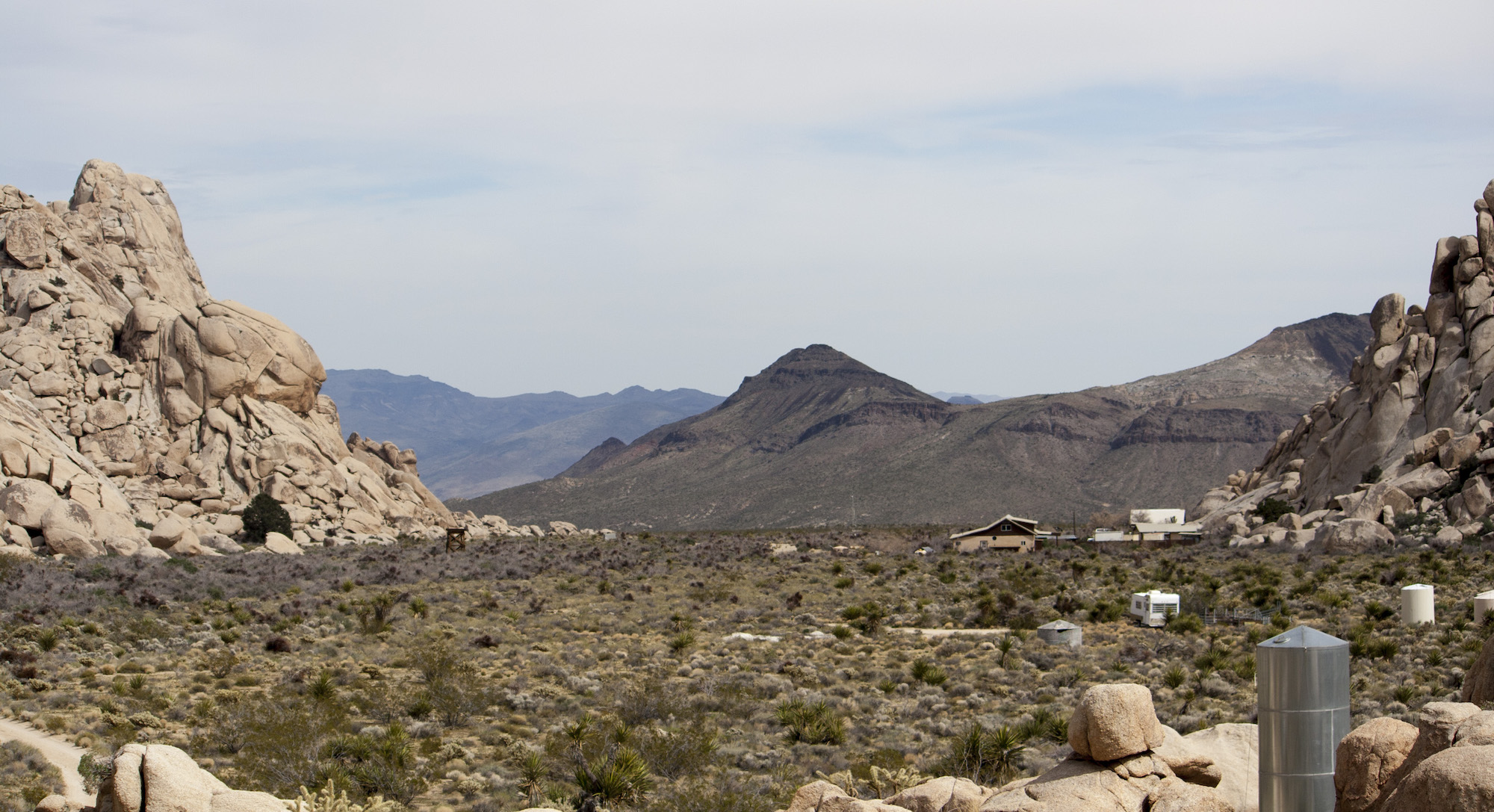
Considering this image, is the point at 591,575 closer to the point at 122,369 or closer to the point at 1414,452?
the point at 122,369

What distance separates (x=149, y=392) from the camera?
51.1 meters

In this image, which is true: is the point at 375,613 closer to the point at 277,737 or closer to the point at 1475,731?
the point at 277,737

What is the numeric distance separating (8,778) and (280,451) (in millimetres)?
38353

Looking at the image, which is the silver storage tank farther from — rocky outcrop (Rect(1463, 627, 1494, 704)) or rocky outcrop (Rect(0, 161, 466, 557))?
rocky outcrop (Rect(0, 161, 466, 557))

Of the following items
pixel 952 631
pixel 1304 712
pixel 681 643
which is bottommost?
pixel 952 631

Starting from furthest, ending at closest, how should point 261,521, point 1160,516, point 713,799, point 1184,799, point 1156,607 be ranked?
point 1160,516, point 261,521, point 1156,607, point 713,799, point 1184,799

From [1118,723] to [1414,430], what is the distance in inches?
2009

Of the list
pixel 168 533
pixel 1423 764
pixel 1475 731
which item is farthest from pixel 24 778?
pixel 168 533

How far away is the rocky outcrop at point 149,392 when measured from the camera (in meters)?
45.3

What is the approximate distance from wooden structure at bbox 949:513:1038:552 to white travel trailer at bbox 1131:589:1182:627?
2743 cm

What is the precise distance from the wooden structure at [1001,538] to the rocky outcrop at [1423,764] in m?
51.9

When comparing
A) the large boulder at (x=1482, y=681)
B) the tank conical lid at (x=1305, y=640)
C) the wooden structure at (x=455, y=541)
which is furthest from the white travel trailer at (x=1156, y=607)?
the wooden structure at (x=455, y=541)

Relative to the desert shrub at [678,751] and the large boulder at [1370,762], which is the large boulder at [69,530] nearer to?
the desert shrub at [678,751]

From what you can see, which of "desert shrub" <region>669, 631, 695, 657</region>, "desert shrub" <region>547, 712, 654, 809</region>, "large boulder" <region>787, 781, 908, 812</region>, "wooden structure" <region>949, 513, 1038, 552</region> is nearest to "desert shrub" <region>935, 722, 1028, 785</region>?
"desert shrub" <region>547, 712, 654, 809</region>
